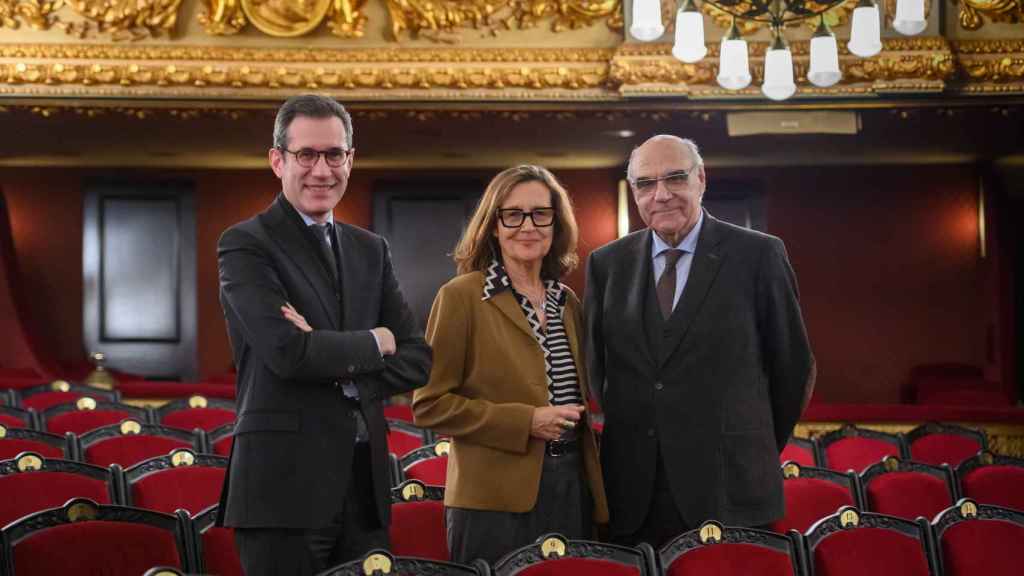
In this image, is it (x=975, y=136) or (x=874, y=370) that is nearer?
(x=975, y=136)

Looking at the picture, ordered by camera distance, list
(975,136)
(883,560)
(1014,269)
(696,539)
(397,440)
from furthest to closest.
→ 1. (1014,269)
2. (975,136)
3. (397,440)
4. (883,560)
5. (696,539)

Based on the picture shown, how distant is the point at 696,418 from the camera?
3449 millimetres

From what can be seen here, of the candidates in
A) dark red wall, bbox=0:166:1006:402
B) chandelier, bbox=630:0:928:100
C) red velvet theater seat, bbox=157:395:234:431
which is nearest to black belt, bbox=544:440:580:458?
chandelier, bbox=630:0:928:100

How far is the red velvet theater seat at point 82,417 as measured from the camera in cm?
669

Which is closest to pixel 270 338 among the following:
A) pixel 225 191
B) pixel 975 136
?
pixel 975 136

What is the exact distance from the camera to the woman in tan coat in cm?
328

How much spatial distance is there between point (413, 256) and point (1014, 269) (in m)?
4.93

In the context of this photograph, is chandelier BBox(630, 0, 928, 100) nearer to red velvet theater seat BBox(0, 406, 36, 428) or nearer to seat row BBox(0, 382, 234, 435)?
seat row BBox(0, 382, 234, 435)

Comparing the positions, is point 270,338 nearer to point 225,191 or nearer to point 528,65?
point 528,65

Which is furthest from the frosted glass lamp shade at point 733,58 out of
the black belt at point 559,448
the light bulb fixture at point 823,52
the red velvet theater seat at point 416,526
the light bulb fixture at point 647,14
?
the black belt at point 559,448

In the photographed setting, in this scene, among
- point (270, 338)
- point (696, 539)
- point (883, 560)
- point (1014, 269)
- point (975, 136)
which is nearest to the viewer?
point (270, 338)

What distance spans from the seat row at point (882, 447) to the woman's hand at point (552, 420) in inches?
120

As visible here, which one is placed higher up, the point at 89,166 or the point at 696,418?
the point at 89,166

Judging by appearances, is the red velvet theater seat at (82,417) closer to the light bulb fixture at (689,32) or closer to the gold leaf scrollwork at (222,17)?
the gold leaf scrollwork at (222,17)
